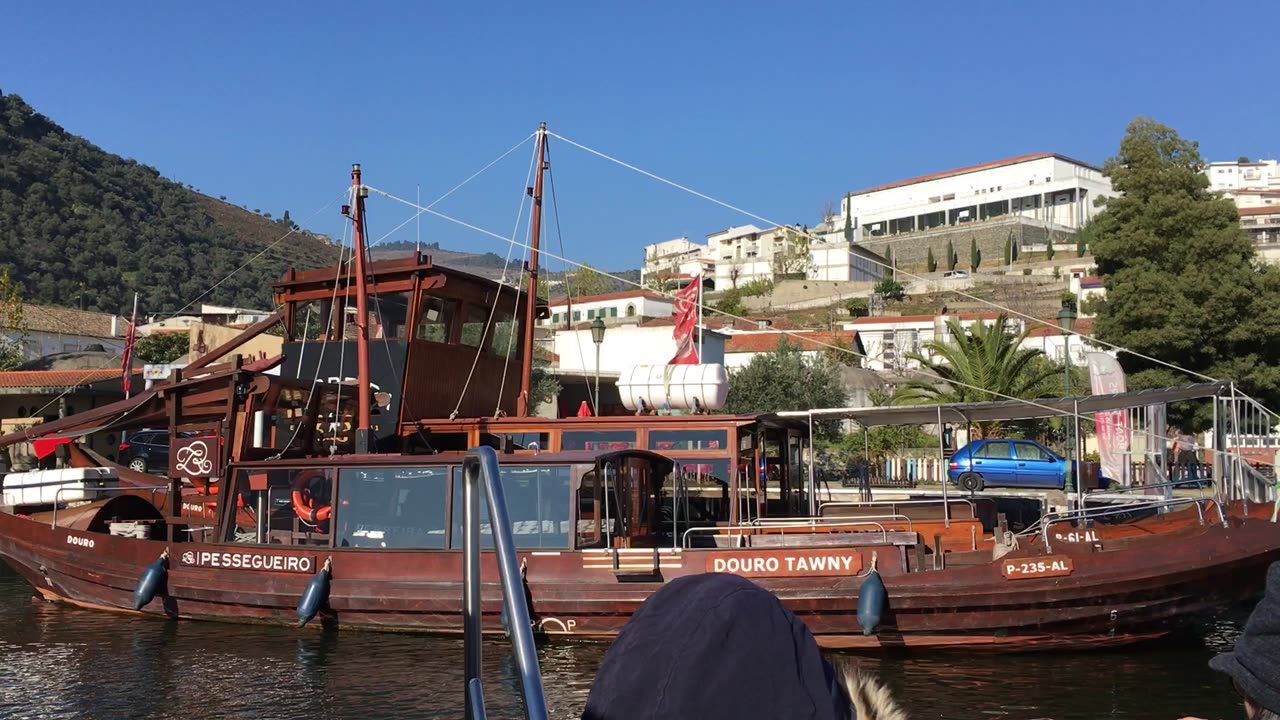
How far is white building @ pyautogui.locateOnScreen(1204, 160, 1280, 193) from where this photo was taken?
135125 millimetres

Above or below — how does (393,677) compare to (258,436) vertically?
below

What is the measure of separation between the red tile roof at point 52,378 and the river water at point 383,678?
21.7 m

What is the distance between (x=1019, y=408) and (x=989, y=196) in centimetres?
11343

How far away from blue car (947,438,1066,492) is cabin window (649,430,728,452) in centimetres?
1383

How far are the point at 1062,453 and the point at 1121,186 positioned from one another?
8371 mm

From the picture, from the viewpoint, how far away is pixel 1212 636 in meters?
15.3

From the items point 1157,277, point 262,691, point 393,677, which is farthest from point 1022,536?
point 1157,277

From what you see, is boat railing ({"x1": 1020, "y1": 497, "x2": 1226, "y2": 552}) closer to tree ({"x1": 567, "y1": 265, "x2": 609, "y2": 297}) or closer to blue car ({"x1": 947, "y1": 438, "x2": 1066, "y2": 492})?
blue car ({"x1": 947, "y1": 438, "x2": 1066, "y2": 492})

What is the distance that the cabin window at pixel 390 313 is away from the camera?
18297 mm

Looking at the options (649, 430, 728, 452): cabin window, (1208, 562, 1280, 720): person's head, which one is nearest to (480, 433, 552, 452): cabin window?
(649, 430, 728, 452): cabin window

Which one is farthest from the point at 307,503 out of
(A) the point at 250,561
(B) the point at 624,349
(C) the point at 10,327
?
(B) the point at 624,349

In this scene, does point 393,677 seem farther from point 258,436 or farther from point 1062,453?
point 1062,453

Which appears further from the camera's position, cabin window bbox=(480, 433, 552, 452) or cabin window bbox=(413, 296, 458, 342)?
cabin window bbox=(413, 296, 458, 342)

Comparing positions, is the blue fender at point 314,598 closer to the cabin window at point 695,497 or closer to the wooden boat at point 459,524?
the wooden boat at point 459,524
